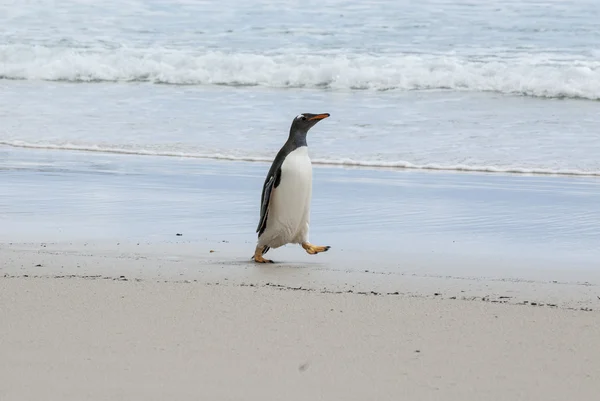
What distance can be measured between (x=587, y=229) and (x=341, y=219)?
1.41 metres

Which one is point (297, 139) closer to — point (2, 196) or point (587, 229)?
point (587, 229)

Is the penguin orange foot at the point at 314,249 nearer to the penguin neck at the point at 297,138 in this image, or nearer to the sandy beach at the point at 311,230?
the sandy beach at the point at 311,230

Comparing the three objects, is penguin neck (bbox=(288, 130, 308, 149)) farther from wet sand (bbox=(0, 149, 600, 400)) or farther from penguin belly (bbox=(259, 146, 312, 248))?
wet sand (bbox=(0, 149, 600, 400))

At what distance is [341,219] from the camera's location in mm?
6453

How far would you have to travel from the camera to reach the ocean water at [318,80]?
10227mm

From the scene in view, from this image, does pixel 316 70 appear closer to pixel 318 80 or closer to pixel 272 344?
pixel 318 80

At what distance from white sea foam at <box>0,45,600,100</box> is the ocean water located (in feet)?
0.11

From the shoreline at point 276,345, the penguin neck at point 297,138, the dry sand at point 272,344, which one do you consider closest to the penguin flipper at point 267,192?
the penguin neck at point 297,138

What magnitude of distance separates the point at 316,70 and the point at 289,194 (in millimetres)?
11437

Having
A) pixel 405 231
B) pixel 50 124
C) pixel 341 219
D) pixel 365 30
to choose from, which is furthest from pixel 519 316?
pixel 365 30

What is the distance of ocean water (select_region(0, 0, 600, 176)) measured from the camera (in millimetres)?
10227

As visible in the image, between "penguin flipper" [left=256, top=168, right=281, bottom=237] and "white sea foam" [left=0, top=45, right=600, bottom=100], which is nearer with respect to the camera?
"penguin flipper" [left=256, top=168, right=281, bottom=237]

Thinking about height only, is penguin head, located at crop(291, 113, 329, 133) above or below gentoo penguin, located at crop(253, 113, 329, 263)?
above

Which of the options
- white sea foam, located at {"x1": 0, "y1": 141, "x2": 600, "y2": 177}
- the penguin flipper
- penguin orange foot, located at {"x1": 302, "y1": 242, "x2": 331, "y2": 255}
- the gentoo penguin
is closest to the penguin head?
the gentoo penguin
